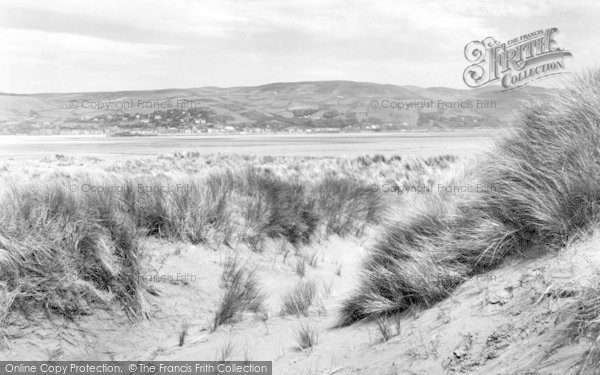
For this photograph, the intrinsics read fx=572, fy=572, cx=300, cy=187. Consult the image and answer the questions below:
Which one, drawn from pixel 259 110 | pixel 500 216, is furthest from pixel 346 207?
pixel 259 110

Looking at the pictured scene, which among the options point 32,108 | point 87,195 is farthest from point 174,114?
point 87,195

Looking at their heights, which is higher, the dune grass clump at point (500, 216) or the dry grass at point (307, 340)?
the dune grass clump at point (500, 216)

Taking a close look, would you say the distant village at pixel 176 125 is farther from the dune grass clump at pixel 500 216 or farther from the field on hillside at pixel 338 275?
the dune grass clump at pixel 500 216

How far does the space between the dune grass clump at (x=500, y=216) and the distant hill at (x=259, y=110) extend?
42.9 metres

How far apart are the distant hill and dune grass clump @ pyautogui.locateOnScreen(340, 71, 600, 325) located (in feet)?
141

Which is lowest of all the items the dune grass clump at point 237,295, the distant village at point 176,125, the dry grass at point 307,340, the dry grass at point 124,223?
the dune grass clump at point 237,295

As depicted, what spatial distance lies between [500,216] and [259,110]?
9447 centimetres

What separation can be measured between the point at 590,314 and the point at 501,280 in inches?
48.7

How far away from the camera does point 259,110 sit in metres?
98.1

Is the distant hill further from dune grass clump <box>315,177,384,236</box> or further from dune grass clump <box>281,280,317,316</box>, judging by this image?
dune grass clump <box>281,280,317,316</box>

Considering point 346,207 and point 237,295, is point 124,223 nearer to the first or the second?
point 237,295

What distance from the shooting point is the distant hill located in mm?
69625

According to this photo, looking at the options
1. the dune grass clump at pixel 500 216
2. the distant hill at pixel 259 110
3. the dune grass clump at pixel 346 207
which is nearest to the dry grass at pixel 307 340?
the dune grass clump at pixel 500 216

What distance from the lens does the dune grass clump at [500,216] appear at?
4516mm
